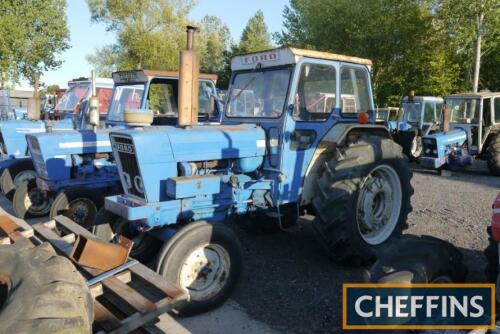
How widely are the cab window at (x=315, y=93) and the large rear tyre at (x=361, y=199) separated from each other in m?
0.48

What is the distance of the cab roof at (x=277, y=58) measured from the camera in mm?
4395

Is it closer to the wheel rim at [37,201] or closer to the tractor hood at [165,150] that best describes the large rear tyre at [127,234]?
the tractor hood at [165,150]

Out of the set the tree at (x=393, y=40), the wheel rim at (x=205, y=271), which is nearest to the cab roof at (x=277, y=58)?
the wheel rim at (x=205, y=271)

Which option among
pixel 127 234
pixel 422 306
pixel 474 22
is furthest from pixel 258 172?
pixel 474 22

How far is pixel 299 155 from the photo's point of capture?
179 inches

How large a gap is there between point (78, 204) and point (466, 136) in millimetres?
9775

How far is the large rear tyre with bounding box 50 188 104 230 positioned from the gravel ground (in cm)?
199

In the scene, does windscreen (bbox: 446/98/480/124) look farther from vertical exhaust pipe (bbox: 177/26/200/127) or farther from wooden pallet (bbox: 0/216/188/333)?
wooden pallet (bbox: 0/216/188/333)

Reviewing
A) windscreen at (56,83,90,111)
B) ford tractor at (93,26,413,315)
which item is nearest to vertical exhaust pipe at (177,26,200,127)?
ford tractor at (93,26,413,315)

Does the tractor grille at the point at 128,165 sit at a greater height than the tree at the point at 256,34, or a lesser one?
lesser

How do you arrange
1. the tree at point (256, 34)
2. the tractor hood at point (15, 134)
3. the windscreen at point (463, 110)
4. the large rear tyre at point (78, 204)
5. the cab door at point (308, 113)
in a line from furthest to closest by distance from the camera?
the tree at point (256, 34) < the windscreen at point (463, 110) < the tractor hood at point (15, 134) < the large rear tyre at point (78, 204) < the cab door at point (308, 113)

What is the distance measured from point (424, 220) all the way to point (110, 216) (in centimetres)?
436

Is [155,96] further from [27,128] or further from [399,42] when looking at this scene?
[399,42]

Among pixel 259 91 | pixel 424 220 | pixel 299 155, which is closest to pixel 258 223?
pixel 299 155
